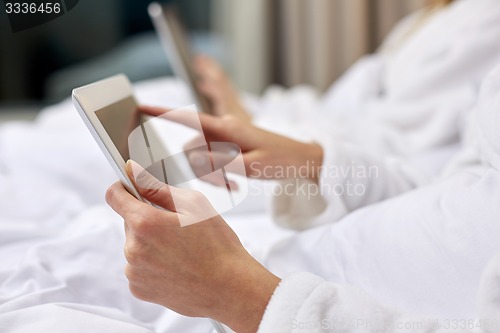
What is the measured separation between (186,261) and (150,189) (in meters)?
0.07

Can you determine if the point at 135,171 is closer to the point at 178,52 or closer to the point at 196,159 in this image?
the point at 196,159

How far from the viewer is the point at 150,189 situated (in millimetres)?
446

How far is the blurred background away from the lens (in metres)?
1.83

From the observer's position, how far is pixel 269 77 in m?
1.99

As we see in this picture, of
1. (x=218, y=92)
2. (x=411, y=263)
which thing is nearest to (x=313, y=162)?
(x=411, y=263)

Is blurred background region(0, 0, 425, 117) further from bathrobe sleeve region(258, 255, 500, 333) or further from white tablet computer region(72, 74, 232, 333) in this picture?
bathrobe sleeve region(258, 255, 500, 333)

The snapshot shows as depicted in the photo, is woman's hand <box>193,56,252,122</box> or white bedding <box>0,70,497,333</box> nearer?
white bedding <box>0,70,497,333</box>

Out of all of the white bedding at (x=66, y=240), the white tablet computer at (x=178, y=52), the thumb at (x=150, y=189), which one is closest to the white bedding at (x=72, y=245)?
the white bedding at (x=66, y=240)

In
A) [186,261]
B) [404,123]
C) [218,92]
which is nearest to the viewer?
[186,261]

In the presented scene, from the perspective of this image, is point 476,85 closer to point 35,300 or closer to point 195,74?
point 195,74

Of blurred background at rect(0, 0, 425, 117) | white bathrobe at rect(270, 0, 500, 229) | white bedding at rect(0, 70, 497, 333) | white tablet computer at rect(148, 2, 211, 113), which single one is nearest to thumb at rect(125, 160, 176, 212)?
white bedding at rect(0, 70, 497, 333)

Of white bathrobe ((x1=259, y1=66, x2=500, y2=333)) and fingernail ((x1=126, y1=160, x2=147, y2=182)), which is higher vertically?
fingernail ((x1=126, y1=160, x2=147, y2=182))

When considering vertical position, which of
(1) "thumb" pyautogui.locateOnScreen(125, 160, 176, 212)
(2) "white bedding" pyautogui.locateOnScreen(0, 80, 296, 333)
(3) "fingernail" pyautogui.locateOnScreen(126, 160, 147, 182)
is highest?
(3) "fingernail" pyautogui.locateOnScreen(126, 160, 147, 182)

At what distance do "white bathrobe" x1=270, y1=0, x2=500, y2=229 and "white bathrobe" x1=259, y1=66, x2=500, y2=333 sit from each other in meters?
0.06
